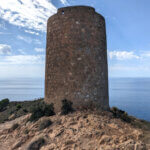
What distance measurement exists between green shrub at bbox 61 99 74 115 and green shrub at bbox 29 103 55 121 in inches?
31.5

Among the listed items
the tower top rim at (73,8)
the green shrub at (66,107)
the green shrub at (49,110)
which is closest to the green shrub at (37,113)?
the green shrub at (49,110)

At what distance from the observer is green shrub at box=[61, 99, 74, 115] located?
22.1 feet

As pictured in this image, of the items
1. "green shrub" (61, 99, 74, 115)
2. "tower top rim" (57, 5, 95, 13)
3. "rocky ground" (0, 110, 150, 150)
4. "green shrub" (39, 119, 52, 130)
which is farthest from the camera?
"tower top rim" (57, 5, 95, 13)

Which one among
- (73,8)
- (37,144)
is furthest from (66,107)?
(73,8)

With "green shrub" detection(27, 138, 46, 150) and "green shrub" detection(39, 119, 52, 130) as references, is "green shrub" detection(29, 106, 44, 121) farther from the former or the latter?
"green shrub" detection(27, 138, 46, 150)

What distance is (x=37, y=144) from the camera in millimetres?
4895

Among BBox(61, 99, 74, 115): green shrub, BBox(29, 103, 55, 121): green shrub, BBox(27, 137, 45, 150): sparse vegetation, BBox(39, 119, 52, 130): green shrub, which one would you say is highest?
BBox(61, 99, 74, 115): green shrub

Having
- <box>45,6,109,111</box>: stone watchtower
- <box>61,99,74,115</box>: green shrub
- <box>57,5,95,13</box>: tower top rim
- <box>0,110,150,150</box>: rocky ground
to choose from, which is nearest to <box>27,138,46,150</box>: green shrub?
<box>0,110,150,150</box>: rocky ground

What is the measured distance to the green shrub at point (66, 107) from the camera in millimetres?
6748

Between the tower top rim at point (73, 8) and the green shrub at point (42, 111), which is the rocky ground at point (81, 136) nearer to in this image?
the green shrub at point (42, 111)

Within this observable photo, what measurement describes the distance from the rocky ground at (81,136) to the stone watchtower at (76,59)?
1129mm

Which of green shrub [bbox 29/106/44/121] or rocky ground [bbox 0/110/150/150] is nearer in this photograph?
rocky ground [bbox 0/110/150/150]

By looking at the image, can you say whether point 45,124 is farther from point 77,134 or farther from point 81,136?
point 81,136

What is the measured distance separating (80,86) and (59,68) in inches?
60.6
